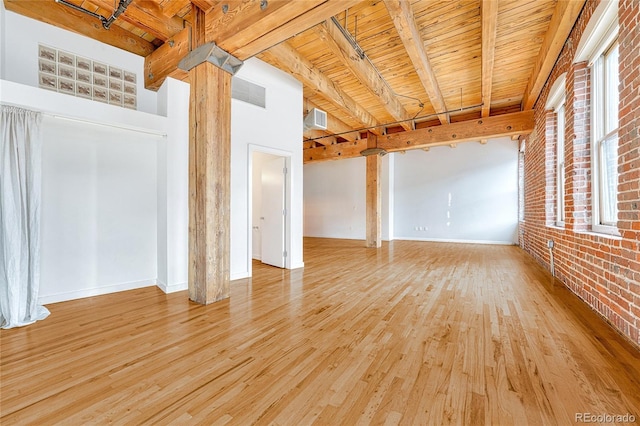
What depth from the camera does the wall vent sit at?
4.05 m

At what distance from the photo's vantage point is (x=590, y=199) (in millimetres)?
3201

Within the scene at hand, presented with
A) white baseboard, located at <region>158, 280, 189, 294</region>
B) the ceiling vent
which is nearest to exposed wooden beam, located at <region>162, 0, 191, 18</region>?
the ceiling vent

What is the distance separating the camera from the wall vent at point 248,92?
4051 mm

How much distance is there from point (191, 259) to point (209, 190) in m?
0.84

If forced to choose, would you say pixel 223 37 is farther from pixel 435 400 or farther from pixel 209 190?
pixel 435 400

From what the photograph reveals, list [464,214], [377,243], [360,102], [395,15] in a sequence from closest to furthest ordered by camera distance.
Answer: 1. [395,15]
2. [360,102]
3. [377,243]
4. [464,214]

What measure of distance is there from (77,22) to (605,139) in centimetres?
615

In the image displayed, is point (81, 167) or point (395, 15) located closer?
point (395, 15)

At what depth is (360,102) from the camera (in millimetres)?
6094

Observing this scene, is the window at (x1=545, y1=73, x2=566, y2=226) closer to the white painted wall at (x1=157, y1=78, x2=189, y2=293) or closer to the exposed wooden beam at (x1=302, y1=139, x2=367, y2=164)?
the exposed wooden beam at (x1=302, y1=139, x2=367, y2=164)

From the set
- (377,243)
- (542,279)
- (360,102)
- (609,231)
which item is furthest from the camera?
(377,243)

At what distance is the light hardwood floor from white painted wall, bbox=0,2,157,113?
8.36 feet

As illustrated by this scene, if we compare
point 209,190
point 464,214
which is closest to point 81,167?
point 209,190

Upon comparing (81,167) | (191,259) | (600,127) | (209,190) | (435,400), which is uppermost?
(600,127)
